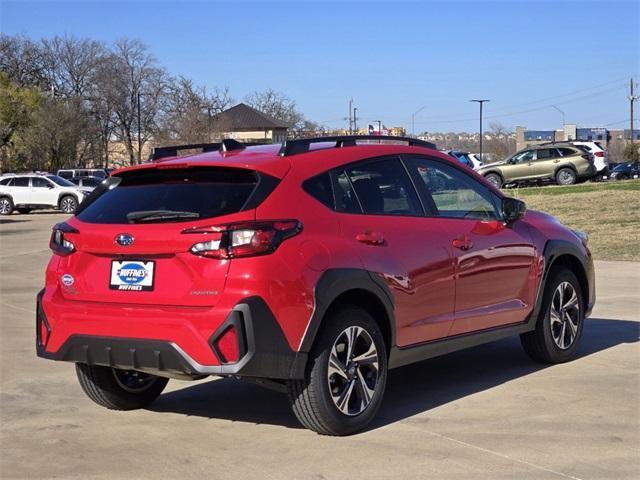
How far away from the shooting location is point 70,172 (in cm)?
5297

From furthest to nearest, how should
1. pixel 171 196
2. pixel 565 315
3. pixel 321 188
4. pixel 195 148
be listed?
1. pixel 565 315
2. pixel 195 148
3. pixel 321 188
4. pixel 171 196

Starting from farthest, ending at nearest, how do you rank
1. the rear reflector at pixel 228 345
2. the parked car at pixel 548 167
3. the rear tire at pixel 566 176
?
the rear tire at pixel 566 176 → the parked car at pixel 548 167 → the rear reflector at pixel 228 345

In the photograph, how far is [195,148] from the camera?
21.2 ft

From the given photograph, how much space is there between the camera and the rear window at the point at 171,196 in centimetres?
516

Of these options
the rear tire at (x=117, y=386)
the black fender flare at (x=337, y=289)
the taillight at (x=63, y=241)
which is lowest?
the rear tire at (x=117, y=386)

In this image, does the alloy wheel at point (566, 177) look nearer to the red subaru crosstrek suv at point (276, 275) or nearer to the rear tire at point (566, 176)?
the rear tire at point (566, 176)

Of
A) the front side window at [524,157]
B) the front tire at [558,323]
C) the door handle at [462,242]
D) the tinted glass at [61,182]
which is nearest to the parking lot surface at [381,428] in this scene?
the front tire at [558,323]

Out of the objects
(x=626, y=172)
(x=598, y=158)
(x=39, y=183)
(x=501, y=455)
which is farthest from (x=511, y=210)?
(x=626, y=172)

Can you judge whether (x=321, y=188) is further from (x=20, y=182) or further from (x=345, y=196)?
(x=20, y=182)

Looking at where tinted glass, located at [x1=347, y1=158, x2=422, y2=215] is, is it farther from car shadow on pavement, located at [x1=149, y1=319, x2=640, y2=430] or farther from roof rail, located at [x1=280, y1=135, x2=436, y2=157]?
car shadow on pavement, located at [x1=149, y1=319, x2=640, y2=430]

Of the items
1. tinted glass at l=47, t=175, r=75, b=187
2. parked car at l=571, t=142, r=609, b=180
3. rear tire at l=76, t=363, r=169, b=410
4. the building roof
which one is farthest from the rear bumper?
the building roof

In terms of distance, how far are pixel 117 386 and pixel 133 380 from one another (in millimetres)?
151

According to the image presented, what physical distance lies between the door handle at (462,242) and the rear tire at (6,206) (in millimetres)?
36559

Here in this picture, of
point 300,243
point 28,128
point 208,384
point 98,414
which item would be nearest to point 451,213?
point 300,243
